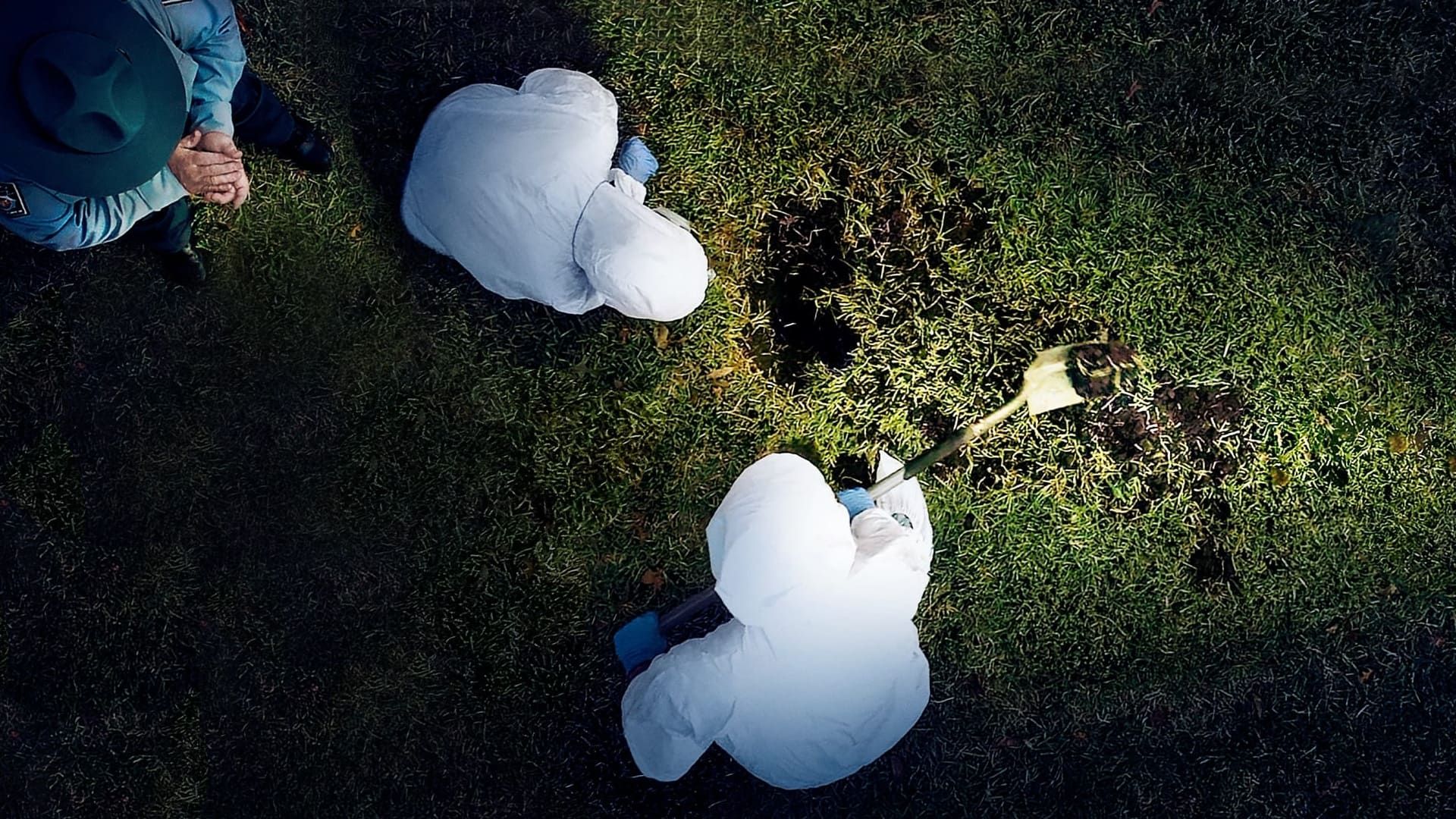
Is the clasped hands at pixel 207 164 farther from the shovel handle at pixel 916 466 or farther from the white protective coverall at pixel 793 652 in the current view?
the shovel handle at pixel 916 466

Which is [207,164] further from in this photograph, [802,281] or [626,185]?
[802,281]

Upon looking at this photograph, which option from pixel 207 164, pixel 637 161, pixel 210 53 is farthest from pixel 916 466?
pixel 210 53

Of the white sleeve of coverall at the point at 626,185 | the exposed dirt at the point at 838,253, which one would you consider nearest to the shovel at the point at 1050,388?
the exposed dirt at the point at 838,253

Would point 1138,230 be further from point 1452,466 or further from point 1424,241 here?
point 1452,466

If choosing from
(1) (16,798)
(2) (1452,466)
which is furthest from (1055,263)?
(1) (16,798)

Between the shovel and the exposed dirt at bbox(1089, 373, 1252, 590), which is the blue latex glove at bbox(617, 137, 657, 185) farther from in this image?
the exposed dirt at bbox(1089, 373, 1252, 590)

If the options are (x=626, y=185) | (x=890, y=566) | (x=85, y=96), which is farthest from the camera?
(x=626, y=185)
